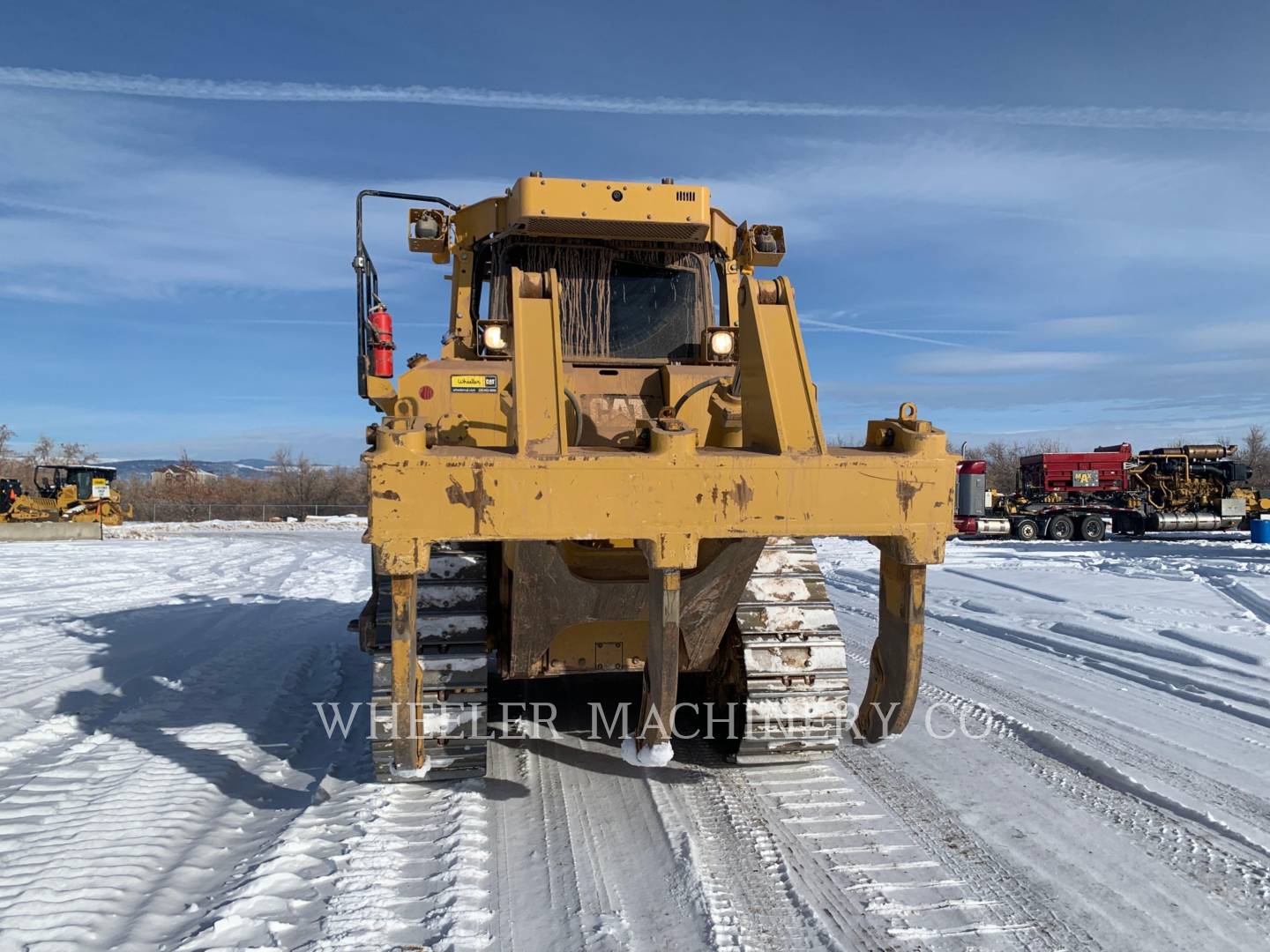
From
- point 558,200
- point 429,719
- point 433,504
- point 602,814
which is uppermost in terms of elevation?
point 558,200

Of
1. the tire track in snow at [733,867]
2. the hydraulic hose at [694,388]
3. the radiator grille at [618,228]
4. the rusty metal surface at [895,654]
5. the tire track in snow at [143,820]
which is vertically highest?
the radiator grille at [618,228]

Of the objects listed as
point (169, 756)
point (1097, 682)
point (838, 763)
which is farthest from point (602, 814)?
point (1097, 682)

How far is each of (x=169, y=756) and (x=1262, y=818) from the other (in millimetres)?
5340

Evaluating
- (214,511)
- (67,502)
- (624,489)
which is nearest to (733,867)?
(624,489)

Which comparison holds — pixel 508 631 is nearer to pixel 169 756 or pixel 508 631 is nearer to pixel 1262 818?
pixel 169 756

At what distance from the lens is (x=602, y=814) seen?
12.4 feet

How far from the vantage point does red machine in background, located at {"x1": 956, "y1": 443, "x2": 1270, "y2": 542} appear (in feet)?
78.6

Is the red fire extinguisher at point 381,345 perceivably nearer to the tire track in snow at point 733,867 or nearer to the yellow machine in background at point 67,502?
the tire track in snow at point 733,867

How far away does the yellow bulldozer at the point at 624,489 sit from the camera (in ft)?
9.20

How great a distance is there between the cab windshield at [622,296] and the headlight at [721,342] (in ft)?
1.06

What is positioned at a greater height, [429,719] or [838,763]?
[429,719]

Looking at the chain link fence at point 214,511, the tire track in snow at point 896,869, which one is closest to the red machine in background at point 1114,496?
the tire track in snow at point 896,869

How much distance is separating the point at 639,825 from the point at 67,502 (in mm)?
28556

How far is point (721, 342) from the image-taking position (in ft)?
15.6
